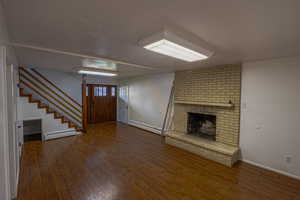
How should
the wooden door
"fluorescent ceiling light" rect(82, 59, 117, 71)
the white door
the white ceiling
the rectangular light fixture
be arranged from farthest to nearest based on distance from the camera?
the white door, the wooden door, "fluorescent ceiling light" rect(82, 59, 117, 71), the rectangular light fixture, the white ceiling

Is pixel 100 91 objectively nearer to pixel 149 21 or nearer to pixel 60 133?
pixel 60 133

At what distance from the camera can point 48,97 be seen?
5.08 metres

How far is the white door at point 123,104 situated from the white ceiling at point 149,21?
4.89 metres

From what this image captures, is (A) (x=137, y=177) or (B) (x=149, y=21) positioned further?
(A) (x=137, y=177)

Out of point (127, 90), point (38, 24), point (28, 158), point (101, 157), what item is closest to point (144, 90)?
point (127, 90)

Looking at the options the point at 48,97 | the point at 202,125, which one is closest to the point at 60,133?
the point at 48,97

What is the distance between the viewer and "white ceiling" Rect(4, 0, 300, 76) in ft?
3.79

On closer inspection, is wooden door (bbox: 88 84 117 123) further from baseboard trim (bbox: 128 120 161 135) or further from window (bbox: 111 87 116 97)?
baseboard trim (bbox: 128 120 161 135)

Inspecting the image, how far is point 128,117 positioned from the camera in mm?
6762

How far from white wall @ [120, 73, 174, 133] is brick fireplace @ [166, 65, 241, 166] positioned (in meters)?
0.62

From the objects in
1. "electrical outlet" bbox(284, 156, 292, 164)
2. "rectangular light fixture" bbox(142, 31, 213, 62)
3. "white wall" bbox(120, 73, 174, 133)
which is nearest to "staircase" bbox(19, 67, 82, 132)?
"white wall" bbox(120, 73, 174, 133)

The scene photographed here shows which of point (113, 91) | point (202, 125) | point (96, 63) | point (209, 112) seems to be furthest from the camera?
point (113, 91)

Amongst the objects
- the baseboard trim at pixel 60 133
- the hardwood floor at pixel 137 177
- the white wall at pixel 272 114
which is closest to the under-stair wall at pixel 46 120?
the baseboard trim at pixel 60 133

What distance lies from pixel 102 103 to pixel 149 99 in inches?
105
